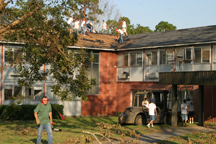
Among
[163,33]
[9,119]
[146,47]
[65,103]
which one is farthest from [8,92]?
[163,33]

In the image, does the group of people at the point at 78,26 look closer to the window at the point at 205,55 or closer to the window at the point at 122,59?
the window at the point at 122,59

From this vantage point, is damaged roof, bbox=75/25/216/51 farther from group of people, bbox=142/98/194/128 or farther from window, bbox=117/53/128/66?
group of people, bbox=142/98/194/128

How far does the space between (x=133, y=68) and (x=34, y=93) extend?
30.3ft

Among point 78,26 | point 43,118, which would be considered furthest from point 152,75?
point 43,118

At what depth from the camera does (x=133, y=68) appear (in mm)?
29484

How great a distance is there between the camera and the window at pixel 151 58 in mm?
28267

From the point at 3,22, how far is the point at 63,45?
3098mm

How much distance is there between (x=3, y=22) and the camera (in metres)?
15.2

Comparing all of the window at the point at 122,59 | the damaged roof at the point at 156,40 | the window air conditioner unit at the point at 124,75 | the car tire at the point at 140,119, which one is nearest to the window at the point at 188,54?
the damaged roof at the point at 156,40

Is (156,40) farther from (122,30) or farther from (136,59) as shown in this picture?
(122,30)

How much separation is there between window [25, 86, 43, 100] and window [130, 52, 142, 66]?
8.77m

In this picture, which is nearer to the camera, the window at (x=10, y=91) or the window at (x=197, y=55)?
the window at (x=197, y=55)

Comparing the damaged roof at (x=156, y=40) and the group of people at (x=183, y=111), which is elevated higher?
the damaged roof at (x=156, y=40)

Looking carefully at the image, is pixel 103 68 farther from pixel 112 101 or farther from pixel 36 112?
pixel 36 112
